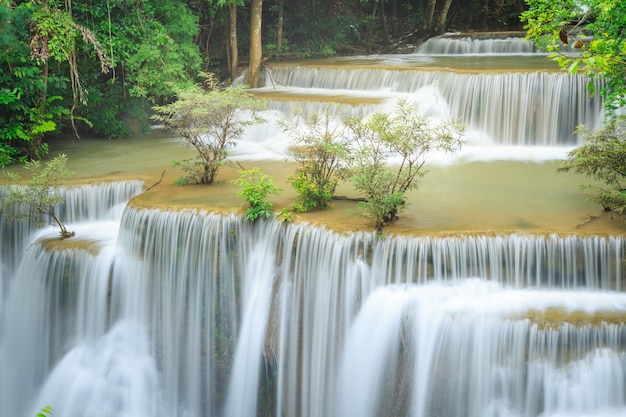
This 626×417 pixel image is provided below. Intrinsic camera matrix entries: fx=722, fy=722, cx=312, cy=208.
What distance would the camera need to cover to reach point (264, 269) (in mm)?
9461

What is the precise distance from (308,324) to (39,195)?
16.0 feet

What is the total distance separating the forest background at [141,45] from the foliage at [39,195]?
2.19 metres

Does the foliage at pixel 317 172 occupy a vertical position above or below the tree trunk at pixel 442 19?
below

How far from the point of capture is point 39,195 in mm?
11055

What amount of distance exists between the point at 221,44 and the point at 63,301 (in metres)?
12.4

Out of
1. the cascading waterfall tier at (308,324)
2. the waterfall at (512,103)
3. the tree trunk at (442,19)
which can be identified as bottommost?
the cascading waterfall tier at (308,324)

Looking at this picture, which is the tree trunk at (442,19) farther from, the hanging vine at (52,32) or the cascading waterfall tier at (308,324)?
the cascading waterfall tier at (308,324)

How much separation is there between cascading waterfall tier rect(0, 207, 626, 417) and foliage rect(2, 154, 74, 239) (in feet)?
1.86

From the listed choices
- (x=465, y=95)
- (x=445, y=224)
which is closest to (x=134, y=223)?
(x=445, y=224)

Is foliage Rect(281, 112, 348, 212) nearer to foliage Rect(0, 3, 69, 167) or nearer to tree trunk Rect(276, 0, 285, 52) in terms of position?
foliage Rect(0, 3, 69, 167)

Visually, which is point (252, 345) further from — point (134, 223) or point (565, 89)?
point (565, 89)

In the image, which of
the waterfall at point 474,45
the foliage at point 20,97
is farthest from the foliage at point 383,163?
the waterfall at point 474,45

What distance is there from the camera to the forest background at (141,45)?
43.8ft

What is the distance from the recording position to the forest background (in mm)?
13359
